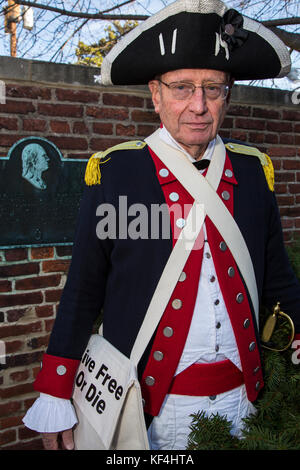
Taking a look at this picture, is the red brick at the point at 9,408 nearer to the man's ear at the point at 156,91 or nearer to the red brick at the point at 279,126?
the man's ear at the point at 156,91

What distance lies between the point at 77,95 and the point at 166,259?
70.9 inches

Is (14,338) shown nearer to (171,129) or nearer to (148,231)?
(148,231)

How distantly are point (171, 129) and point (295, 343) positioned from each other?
100cm

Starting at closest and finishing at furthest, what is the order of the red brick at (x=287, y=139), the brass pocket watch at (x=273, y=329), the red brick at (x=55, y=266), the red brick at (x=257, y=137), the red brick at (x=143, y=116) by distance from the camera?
1. the brass pocket watch at (x=273, y=329)
2. the red brick at (x=55, y=266)
3. the red brick at (x=143, y=116)
4. the red brick at (x=257, y=137)
5. the red brick at (x=287, y=139)

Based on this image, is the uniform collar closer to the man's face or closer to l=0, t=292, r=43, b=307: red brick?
the man's face

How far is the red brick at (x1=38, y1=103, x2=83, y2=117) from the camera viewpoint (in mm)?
2797

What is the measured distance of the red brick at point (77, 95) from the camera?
285 centimetres

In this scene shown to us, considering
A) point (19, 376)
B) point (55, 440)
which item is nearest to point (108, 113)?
point (19, 376)

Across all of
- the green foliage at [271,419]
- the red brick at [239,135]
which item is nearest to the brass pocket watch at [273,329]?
the green foliage at [271,419]

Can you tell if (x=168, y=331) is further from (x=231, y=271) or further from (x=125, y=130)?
(x=125, y=130)

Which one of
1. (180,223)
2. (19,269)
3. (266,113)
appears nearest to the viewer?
(180,223)

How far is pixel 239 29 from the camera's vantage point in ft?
5.04

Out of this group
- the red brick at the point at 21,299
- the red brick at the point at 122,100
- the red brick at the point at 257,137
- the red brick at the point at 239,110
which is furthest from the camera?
the red brick at the point at 257,137

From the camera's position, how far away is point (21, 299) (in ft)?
9.29
